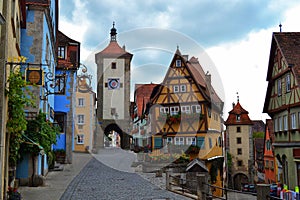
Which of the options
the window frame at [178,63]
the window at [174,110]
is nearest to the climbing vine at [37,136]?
the window at [174,110]

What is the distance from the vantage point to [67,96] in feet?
73.7

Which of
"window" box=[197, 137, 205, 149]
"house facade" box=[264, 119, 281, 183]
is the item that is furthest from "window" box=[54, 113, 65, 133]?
"house facade" box=[264, 119, 281, 183]

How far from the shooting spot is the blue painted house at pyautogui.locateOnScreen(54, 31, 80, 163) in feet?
72.9

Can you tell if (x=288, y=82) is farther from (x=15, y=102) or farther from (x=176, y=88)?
(x=15, y=102)

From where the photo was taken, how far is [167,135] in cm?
2795

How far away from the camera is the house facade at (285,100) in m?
19.9

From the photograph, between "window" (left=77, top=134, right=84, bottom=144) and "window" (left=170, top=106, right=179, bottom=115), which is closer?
"window" (left=170, top=106, right=179, bottom=115)

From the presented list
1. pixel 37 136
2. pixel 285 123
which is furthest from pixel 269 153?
pixel 37 136

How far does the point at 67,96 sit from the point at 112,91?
80.1 feet

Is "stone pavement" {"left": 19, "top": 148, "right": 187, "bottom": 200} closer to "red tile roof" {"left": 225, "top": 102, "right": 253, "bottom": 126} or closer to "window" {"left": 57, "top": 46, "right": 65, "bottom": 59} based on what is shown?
"window" {"left": 57, "top": 46, "right": 65, "bottom": 59}

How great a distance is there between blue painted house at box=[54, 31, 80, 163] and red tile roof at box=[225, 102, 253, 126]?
24.3 m

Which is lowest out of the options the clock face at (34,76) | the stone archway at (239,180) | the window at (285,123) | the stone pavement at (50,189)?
the stone archway at (239,180)

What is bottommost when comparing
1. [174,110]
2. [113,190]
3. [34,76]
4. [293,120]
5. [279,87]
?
[113,190]

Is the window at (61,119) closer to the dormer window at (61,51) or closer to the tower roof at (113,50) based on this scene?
the dormer window at (61,51)
